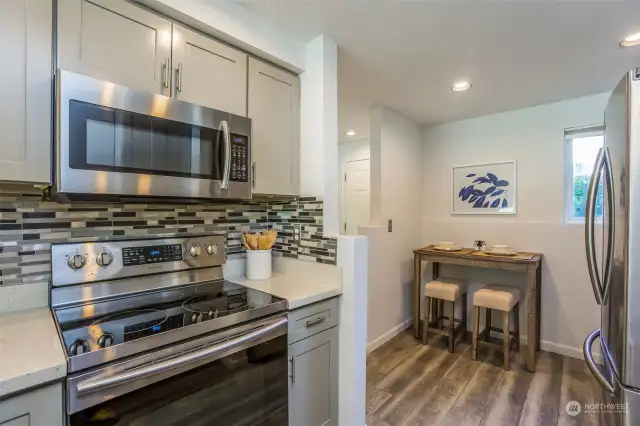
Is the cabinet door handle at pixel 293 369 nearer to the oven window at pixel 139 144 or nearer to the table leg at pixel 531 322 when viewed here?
the oven window at pixel 139 144

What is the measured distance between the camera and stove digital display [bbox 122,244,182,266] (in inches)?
57.1

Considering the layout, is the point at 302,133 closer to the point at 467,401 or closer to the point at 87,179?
the point at 87,179

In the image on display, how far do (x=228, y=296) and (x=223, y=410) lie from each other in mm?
467

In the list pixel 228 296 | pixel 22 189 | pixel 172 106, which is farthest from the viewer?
pixel 228 296

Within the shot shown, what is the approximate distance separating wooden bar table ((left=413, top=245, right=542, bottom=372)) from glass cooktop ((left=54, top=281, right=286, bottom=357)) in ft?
6.71

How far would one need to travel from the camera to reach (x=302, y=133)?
1933mm

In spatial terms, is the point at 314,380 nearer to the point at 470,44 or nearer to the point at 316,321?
the point at 316,321

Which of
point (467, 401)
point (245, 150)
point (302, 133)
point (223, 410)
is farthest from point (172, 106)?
point (467, 401)

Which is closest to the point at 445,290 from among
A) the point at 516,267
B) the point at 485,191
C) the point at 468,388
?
the point at 516,267

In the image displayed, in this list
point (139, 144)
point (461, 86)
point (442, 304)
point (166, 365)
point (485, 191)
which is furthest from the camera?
point (442, 304)

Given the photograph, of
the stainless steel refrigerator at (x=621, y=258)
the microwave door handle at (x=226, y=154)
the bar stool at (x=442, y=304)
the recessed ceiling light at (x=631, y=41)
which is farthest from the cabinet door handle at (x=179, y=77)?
the bar stool at (x=442, y=304)

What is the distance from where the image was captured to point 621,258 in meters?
1.11

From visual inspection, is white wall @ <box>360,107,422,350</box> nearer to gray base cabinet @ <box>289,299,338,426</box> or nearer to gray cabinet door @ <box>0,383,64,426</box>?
gray base cabinet @ <box>289,299,338,426</box>

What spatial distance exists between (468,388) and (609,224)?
1.59 metres
